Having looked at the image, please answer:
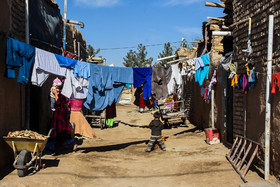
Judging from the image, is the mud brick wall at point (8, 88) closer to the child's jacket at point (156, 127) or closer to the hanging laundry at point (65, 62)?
the hanging laundry at point (65, 62)

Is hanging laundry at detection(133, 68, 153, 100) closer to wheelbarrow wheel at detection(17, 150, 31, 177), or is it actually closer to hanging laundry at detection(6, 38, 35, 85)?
hanging laundry at detection(6, 38, 35, 85)

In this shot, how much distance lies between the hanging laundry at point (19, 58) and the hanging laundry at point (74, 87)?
132 centimetres

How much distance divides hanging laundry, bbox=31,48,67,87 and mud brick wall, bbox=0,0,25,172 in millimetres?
602

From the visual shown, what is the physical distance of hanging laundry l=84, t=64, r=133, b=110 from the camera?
7.85 metres

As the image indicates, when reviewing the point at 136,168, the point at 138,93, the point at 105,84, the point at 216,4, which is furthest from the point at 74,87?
the point at 216,4

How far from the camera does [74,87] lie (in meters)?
7.50

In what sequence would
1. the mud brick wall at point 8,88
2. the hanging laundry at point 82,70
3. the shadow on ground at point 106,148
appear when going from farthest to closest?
the shadow on ground at point 106,148 → the hanging laundry at point 82,70 → the mud brick wall at point 8,88

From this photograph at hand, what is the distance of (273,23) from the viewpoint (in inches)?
215

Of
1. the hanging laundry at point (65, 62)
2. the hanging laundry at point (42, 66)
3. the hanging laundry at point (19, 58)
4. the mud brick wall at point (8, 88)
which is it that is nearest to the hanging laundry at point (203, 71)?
the hanging laundry at point (65, 62)

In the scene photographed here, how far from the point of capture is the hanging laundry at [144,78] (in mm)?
8883

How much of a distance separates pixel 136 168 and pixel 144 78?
131 inches

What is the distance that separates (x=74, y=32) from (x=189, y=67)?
274 inches

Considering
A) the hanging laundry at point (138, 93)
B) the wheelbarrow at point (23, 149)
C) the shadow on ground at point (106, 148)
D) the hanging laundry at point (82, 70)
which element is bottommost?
the shadow on ground at point (106, 148)

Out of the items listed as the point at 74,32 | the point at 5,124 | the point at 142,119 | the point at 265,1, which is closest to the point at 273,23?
the point at 265,1
